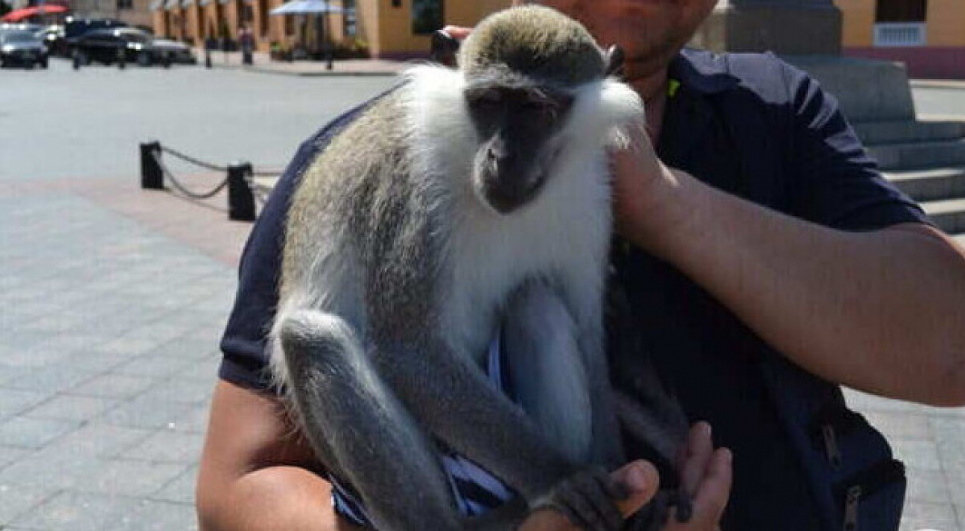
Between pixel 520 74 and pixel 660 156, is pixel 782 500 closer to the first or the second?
pixel 660 156

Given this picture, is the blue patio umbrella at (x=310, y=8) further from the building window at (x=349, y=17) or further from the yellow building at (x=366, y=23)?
the building window at (x=349, y=17)

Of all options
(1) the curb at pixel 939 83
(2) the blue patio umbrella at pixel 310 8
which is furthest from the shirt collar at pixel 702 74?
(2) the blue patio umbrella at pixel 310 8

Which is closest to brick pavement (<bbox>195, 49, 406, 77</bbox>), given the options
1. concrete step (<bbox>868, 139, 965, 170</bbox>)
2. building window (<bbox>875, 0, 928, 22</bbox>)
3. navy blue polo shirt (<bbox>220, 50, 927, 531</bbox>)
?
building window (<bbox>875, 0, 928, 22</bbox>)

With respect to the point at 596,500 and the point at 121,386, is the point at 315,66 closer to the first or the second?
the point at 121,386

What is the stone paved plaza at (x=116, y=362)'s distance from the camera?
14.3 feet

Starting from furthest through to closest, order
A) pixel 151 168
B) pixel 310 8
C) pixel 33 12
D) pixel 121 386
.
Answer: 1. pixel 33 12
2. pixel 310 8
3. pixel 151 168
4. pixel 121 386

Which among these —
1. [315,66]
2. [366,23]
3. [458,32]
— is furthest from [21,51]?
[458,32]

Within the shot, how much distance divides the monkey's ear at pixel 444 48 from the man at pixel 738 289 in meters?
0.22

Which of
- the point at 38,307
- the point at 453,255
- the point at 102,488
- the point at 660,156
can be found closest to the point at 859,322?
the point at 660,156

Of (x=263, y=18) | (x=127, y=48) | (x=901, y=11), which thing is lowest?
(x=127, y=48)

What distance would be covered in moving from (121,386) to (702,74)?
4.27 m

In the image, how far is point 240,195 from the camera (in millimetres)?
9930

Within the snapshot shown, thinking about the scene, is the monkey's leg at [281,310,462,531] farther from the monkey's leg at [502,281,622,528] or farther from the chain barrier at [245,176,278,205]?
the chain barrier at [245,176,278,205]

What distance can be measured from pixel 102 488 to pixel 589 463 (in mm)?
3207
